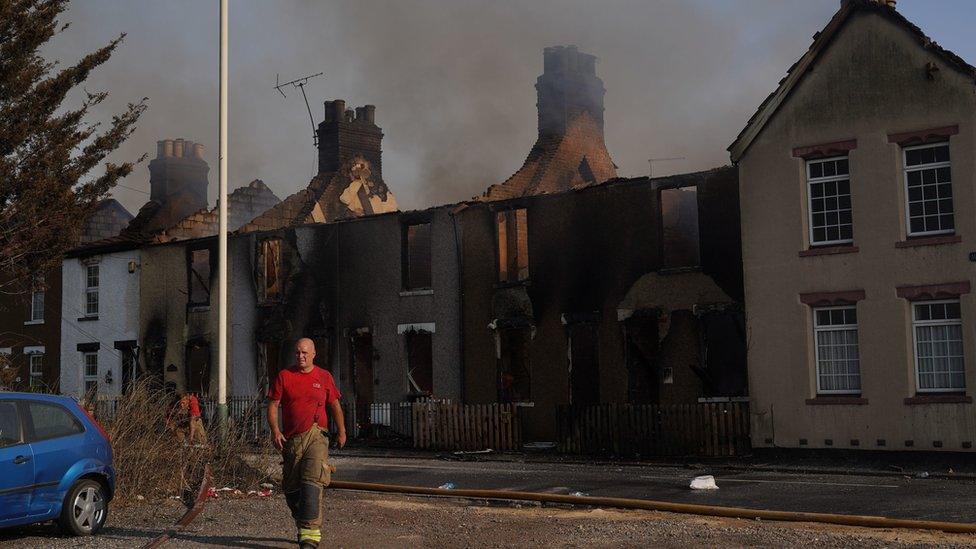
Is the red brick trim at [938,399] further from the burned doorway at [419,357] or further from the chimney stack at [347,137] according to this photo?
the chimney stack at [347,137]

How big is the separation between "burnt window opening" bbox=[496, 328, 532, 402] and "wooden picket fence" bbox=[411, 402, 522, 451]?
4.20 ft

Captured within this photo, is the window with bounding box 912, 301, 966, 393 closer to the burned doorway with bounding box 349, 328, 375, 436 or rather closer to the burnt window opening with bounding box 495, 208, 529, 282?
the burnt window opening with bounding box 495, 208, 529, 282

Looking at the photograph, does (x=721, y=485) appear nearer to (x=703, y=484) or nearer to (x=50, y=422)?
(x=703, y=484)

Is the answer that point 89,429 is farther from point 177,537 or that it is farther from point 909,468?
point 909,468

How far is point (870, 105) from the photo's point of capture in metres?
21.4

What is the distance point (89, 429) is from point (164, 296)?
24618 mm

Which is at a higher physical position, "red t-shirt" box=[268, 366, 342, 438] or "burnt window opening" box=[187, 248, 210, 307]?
"burnt window opening" box=[187, 248, 210, 307]

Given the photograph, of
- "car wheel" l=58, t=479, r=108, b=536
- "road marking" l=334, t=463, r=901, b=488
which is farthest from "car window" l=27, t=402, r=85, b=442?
"road marking" l=334, t=463, r=901, b=488

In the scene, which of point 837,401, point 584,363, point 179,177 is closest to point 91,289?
point 179,177

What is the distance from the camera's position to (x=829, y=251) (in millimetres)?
21516

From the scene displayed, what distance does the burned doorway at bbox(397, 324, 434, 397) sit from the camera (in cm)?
2909

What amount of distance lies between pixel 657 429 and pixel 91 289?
897 inches

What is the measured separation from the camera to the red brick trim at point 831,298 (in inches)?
834

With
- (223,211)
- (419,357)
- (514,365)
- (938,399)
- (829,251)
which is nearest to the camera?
(223,211)
